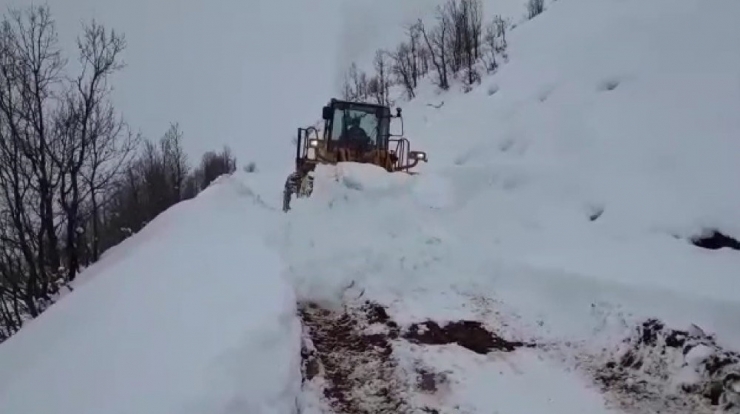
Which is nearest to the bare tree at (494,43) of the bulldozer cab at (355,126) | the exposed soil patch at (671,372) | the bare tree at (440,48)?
the bare tree at (440,48)

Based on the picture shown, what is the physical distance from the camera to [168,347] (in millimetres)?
4168

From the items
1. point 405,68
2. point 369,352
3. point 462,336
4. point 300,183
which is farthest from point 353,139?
point 405,68

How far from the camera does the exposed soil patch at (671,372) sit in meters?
4.32

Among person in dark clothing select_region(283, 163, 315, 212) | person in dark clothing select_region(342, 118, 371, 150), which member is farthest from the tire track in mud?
person in dark clothing select_region(342, 118, 371, 150)

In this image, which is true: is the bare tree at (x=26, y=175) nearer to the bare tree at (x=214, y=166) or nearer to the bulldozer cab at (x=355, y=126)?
the bulldozer cab at (x=355, y=126)

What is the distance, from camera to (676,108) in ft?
35.6

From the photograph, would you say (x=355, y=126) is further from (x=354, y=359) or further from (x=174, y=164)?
(x=174, y=164)

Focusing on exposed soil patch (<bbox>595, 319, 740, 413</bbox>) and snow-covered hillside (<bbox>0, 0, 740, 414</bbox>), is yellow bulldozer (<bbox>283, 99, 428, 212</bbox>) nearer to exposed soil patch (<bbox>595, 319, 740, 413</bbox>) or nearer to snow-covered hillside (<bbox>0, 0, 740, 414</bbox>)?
snow-covered hillside (<bbox>0, 0, 740, 414</bbox>)

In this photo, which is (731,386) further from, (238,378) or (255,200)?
(255,200)

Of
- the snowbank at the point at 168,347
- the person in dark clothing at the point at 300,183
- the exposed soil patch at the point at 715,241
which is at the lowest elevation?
the snowbank at the point at 168,347

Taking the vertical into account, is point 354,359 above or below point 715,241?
below

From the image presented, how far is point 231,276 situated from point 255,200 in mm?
10554

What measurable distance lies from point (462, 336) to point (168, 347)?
2.86 meters

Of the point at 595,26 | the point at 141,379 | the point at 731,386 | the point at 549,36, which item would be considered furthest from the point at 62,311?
the point at 549,36
